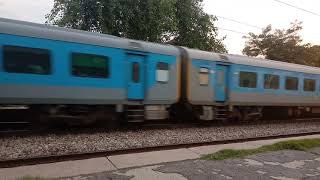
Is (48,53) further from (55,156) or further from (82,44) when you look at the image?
(55,156)

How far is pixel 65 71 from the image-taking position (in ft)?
34.0

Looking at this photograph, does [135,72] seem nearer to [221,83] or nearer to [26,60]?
[26,60]

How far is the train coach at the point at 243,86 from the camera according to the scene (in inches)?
547

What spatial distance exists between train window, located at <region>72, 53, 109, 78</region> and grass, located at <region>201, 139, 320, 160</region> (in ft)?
A: 15.3

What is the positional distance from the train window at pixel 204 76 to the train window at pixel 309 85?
7551 millimetres

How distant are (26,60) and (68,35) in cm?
141

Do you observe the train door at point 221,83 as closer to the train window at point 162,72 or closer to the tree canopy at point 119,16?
the train window at point 162,72

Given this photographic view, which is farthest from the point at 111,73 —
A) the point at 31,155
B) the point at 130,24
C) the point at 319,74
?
the point at 319,74

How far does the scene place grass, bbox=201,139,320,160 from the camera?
8.02 meters

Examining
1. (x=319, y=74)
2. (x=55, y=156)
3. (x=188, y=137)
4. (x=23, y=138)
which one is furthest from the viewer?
(x=319, y=74)

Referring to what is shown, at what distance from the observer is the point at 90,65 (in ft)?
35.8

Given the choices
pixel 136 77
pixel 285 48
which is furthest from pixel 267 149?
pixel 285 48

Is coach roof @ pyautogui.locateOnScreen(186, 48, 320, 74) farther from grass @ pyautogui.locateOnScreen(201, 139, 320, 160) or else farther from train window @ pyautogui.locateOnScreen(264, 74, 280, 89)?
grass @ pyautogui.locateOnScreen(201, 139, 320, 160)

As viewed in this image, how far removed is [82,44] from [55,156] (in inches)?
167
